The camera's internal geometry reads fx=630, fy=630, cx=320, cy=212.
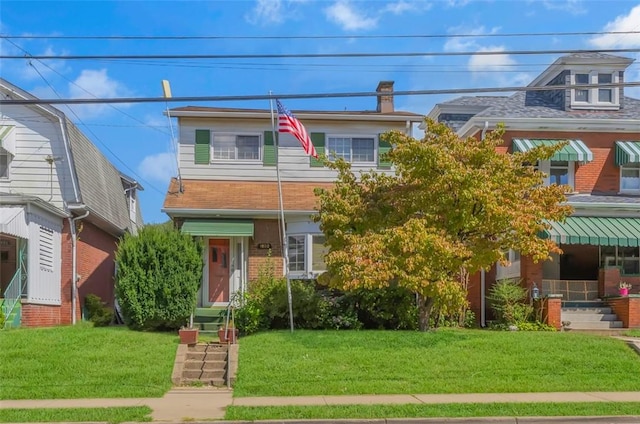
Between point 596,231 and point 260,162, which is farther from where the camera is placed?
point 260,162

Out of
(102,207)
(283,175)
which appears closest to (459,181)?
(283,175)

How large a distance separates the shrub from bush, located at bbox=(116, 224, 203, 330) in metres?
8.21

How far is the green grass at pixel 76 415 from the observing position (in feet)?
29.4

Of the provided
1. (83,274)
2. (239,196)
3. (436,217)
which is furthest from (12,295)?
(436,217)

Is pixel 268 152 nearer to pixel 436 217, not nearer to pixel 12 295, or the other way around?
pixel 436 217

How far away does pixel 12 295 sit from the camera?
16172mm

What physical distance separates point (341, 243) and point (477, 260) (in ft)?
10.2

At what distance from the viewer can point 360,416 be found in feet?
30.0

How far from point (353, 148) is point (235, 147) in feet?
12.4

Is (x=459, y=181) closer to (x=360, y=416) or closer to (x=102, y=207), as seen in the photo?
(x=360, y=416)

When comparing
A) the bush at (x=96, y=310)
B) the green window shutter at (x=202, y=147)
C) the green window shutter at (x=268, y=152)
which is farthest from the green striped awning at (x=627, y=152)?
the bush at (x=96, y=310)

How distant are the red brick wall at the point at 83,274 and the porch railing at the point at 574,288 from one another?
45.2 ft

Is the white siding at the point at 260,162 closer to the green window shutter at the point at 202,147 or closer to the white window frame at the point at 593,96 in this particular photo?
the green window shutter at the point at 202,147

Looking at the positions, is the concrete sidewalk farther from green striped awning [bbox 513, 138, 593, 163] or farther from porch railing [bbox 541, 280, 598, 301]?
green striped awning [bbox 513, 138, 593, 163]
